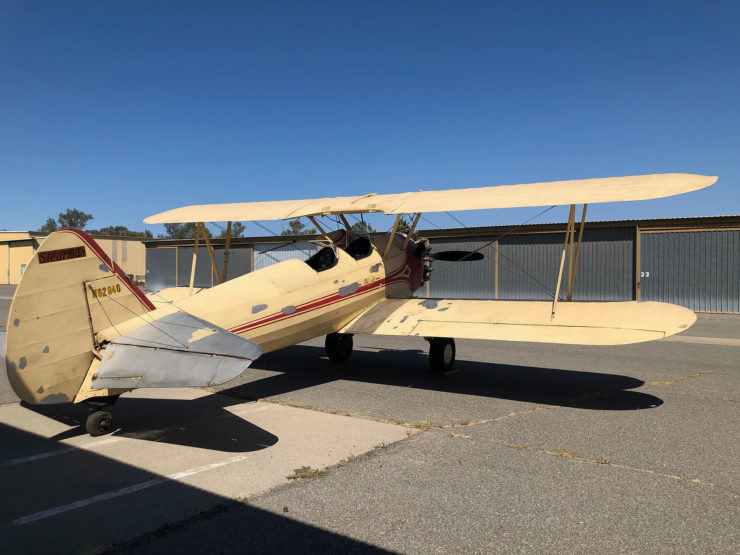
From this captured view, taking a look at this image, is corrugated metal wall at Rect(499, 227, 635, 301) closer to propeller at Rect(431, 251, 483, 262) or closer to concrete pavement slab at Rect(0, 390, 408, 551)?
propeller at Rect(431, 251, 483, 262)

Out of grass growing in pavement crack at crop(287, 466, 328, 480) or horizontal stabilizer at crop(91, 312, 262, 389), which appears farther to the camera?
horizontal stabilizer at crop(91, 312, 262, 389)

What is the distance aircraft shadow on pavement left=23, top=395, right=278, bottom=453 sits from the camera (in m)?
5.81

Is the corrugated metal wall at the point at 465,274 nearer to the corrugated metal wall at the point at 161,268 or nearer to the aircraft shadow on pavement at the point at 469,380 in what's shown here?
the aircraft shadow on pavement at the point at 469,380

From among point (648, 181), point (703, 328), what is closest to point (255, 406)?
point (648, 181)

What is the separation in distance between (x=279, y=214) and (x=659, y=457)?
7.35m

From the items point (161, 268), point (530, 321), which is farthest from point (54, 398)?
point (161, 268)

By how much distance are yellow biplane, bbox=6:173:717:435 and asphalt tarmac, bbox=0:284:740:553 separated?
0.86 meters

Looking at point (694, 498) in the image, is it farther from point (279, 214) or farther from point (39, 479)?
point (279, 214)

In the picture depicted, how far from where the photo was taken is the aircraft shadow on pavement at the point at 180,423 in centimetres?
581

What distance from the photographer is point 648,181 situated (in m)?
7.84

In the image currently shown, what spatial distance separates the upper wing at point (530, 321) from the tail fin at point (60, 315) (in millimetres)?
4135

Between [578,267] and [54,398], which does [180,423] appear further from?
[578,267]

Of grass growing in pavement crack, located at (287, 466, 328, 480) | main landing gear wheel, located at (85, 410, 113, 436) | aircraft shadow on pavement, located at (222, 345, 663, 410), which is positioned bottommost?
aircraft shadow on pavement, located at (222, 345, 663, 410)

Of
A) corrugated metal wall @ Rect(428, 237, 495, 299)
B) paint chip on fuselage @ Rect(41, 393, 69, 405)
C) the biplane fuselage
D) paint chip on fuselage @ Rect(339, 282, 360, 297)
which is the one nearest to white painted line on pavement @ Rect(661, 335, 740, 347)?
the biplane fuselage
